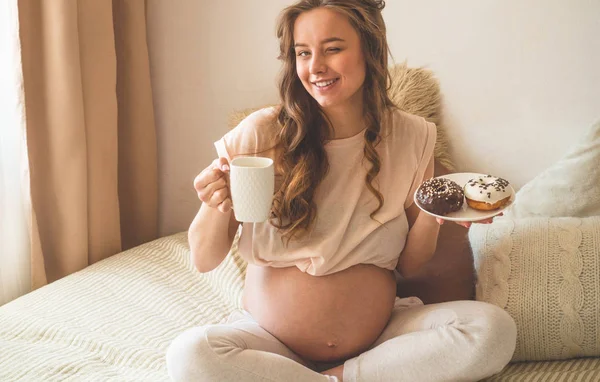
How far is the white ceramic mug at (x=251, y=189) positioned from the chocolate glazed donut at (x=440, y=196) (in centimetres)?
35

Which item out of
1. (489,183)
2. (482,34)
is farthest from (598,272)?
(482,34)

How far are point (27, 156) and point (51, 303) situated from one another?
422 mm

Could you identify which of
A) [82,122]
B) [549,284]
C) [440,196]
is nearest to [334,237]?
[440,196]

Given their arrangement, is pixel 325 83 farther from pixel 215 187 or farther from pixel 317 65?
pixel 215 187

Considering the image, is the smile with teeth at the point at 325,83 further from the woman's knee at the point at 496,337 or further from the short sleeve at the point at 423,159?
the woman's knee at the point at 496,337

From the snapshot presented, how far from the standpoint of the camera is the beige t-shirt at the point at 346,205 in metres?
1.42

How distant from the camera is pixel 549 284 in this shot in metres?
1.46

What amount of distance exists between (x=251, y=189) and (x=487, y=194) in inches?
20.0

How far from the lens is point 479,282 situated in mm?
1562

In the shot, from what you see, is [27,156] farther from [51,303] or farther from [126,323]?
[126,323]

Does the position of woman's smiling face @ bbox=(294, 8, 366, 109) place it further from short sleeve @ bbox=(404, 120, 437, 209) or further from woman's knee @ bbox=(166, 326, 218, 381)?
woman's knee @ bbox=(166, 326, 218, 381)

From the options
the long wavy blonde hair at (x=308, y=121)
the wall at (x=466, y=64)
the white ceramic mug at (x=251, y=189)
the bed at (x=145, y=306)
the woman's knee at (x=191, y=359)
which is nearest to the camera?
the white ceramic mug at (x=251, y=189)

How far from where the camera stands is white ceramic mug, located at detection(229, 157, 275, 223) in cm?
112

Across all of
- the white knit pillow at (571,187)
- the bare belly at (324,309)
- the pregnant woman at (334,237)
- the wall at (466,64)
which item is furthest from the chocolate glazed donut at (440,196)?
the wall at (466,64)
